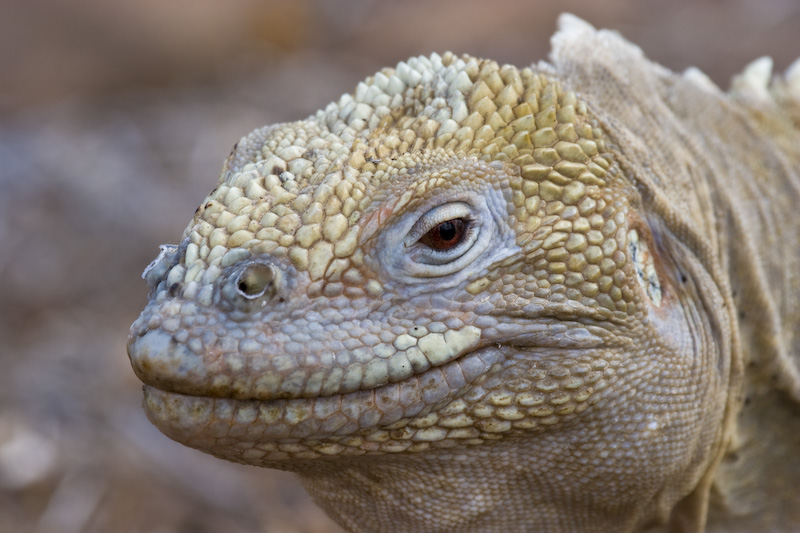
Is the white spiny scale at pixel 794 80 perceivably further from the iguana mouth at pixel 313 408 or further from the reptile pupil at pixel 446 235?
the iguana mouth at pixel 313 408

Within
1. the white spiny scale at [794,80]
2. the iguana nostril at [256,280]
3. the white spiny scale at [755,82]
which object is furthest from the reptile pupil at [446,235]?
the white spiny scale at [794,80]

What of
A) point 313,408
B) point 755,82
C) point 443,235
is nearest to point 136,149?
point 755,82

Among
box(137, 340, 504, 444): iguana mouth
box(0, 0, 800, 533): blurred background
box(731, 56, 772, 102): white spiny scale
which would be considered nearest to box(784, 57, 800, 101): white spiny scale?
box(731, 56, 772, 102): white spiny scale

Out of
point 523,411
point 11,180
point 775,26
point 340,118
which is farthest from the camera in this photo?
point 775,26

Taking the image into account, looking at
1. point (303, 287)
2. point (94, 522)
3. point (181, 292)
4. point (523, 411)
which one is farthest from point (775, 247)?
point (94, 522)

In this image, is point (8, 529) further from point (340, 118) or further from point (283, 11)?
point (283, 11)

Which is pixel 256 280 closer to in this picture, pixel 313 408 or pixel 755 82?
pixel 313 408
